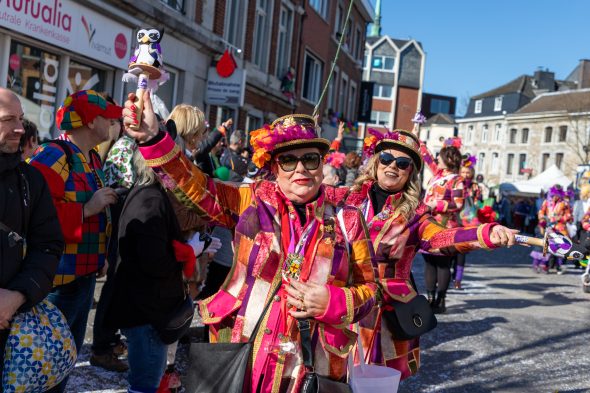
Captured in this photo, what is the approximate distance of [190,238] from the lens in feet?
12.9

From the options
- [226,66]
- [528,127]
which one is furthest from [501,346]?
[528,127]

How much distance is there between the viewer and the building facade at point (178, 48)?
8.73 meters

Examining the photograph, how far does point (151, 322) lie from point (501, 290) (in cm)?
841

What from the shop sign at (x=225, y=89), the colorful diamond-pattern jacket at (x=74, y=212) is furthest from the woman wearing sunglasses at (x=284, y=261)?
the shop sign at (x=225, y=89)

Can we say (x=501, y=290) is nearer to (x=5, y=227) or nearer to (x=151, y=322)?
(x=151, y=322)

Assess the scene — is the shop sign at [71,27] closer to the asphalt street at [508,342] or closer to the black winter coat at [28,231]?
the black winter coat at [28,231]

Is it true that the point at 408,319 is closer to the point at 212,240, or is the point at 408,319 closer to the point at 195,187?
the point at 212,240

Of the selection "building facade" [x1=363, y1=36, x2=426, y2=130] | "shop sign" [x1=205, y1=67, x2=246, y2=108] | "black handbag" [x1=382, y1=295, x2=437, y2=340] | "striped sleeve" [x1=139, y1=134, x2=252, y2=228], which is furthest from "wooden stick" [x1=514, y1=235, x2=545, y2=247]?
"building facade" [x1=363, y1=36, x2=426, y2=130]

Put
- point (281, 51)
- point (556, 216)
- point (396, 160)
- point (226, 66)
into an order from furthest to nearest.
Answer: point (281, 51) → point (556, 216) → point (226, 66) → point (396, 160)

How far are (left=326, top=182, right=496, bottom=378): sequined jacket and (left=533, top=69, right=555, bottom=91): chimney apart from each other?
66329 millimetres

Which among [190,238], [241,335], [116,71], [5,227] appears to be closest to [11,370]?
[5,227]

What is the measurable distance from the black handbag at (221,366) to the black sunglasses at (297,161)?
0.58 meters

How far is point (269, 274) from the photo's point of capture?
97.4 inches

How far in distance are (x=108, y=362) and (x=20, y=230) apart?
7.19 feet
